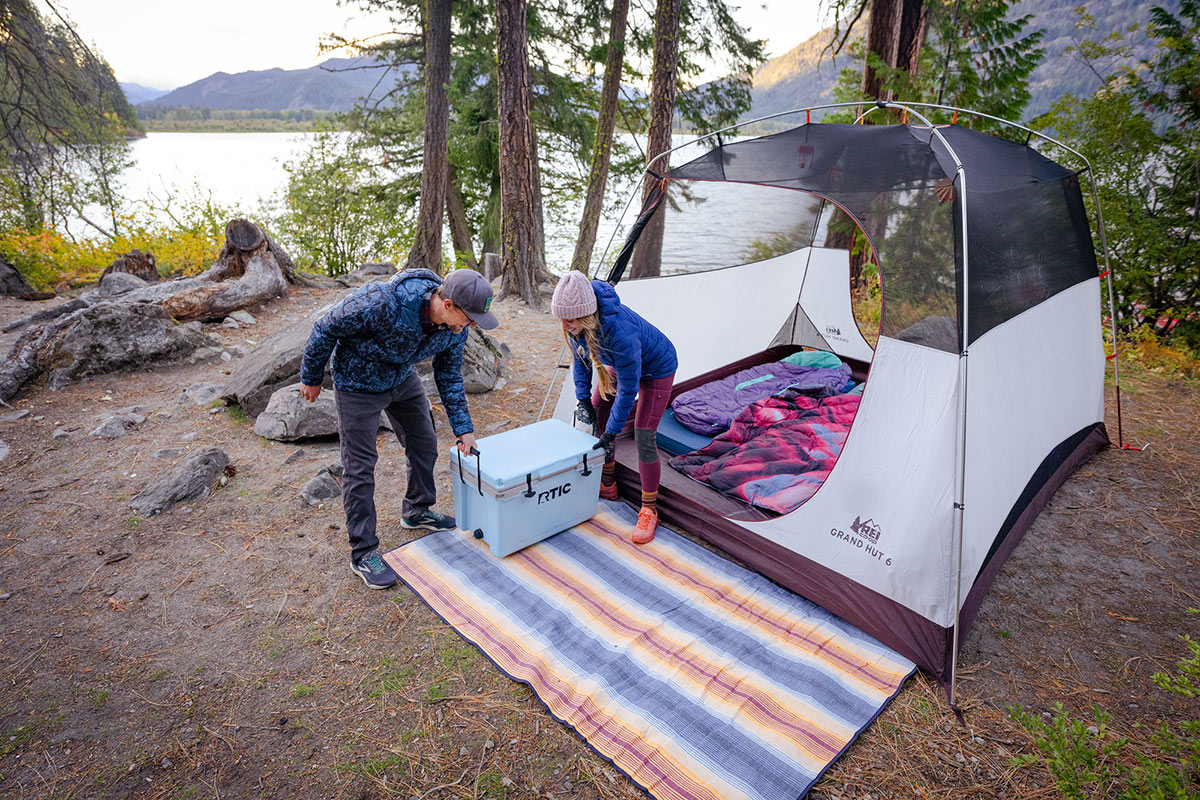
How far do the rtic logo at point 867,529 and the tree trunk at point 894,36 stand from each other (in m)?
4.81

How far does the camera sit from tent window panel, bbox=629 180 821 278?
3.92m

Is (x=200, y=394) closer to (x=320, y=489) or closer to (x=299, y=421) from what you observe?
(x=299, y=421)

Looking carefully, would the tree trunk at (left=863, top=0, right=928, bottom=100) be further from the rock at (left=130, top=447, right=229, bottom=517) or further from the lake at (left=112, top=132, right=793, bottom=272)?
the rock at (left=130, top=447, right=229, bottom=517)

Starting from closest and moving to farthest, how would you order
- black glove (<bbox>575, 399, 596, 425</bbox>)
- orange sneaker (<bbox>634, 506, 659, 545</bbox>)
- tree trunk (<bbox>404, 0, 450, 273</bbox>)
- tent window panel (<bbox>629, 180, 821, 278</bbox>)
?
orange sneaker (<bbox>634, 506, 659, 545</bbox>)
black glove (<bbox>575, 399, 596, 425</bbox>)
tent window panel (<bbox>629, 180, 821, 278</bbox>)
tree trunk (<bbox>404, 0, 450, 273</bbox>)

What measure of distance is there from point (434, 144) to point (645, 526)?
7.92 meters

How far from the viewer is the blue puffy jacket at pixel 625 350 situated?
9.36ft

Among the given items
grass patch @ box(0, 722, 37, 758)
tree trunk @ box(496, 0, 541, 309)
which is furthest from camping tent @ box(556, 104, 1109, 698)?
tree trunk @ box(496, 0, 541, 309)

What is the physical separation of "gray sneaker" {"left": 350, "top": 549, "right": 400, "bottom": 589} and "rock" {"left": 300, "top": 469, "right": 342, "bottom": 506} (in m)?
0.72

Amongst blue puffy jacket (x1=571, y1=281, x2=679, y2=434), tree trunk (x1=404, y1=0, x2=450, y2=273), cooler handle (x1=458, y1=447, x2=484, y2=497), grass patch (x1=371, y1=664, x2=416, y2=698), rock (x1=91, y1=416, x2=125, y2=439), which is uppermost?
tree trunk (x1=404, y1=0, x2=450, y2=273)

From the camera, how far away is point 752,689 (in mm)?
2402

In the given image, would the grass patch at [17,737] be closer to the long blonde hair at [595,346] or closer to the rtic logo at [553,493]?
the rtic logo at [553,493]

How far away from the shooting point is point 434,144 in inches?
364

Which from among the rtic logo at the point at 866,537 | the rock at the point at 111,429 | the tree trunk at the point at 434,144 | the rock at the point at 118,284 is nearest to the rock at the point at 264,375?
the rock at the point at 111,429

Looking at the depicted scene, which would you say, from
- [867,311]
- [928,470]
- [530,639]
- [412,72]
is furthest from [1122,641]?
[412,72]
